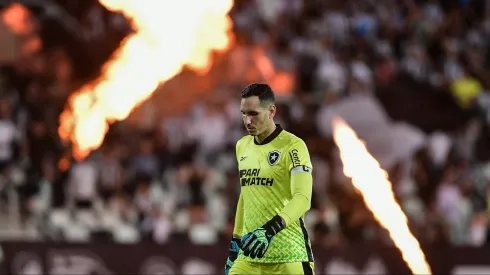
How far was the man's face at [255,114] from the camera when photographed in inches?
339

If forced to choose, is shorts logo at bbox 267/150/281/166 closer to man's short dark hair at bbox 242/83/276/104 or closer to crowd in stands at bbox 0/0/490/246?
man's short dark hair at bbox 242/83/276/104

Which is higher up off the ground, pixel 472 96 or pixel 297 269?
pixel 472 96

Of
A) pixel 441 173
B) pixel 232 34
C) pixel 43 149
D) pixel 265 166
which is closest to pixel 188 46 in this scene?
pixel 232 34

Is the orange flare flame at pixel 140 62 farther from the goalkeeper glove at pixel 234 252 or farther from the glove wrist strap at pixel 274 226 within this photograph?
the glove wrist strap at pixel 274 226

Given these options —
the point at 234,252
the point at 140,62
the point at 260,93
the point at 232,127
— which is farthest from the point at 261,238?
the point at 140,62

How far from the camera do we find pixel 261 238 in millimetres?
8023

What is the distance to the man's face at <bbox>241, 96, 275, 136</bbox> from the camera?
861 centimetres

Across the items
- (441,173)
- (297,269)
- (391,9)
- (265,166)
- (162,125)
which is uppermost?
(391,9)

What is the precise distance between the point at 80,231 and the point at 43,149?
1.75m

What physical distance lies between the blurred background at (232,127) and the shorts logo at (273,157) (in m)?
8.57

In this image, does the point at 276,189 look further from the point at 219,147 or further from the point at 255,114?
the point at 219,147

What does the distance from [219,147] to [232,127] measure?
0.53m

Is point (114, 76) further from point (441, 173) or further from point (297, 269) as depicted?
point (297, 269)

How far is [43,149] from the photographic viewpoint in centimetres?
1862
